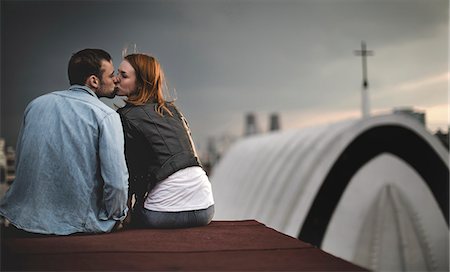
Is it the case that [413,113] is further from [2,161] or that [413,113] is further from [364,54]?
[2,161]

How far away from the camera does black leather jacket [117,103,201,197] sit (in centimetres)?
223

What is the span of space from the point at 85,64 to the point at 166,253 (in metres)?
0.77

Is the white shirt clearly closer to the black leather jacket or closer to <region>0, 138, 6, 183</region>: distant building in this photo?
the black leather jacket

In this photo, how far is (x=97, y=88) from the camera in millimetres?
2254

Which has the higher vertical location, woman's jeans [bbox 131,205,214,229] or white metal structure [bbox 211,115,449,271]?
woman's jeans [bbox 131,205,214,229]

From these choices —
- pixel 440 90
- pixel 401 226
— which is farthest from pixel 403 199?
pixel 440 90

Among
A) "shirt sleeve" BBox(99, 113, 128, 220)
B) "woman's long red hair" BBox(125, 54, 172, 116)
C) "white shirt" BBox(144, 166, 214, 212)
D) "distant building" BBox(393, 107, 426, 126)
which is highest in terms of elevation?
"woman's long red hair" BBox(125, 54, 172, 116)

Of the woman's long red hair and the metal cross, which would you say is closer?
the woman's long red hair

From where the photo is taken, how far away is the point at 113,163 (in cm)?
210

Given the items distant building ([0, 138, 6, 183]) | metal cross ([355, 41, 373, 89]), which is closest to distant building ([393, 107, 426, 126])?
metal cross ([355, 41, 373, 89])

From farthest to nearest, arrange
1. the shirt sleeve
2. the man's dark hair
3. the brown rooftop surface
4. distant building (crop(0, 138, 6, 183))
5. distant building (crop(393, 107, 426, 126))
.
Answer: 1. distant building (crop(393, 107, 426, 126))
2. distant building (crop(0, 138, 6, 183))
3. the man's dark hair
4. the shirt sleeve
5. the brown rooftop surface

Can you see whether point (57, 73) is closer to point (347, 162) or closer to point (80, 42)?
point (80, 42)

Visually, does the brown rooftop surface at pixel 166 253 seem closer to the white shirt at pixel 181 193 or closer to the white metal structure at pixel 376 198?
the white shirt at pixel 181 193

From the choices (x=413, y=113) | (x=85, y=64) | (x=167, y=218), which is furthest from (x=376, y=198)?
(x=85, y=64)
